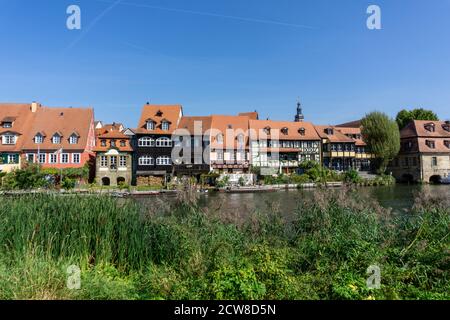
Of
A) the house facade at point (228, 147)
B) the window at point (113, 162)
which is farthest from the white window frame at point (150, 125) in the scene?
the house facade at point (228, 147)

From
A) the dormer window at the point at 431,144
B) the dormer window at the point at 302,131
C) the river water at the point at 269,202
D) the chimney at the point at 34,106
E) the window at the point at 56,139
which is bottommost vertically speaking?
the river water at the point at 269,202

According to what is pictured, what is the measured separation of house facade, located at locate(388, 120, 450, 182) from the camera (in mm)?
54875

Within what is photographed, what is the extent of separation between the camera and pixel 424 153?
5484 cm

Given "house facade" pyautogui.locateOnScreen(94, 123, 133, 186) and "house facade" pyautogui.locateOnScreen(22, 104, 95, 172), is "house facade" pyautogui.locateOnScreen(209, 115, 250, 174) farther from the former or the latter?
"house facade" pyautogui.locateOnScreen(22, 104, 95, 172)

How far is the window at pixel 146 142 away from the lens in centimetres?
4503

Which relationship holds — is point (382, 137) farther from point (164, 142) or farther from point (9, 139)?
point (9, 139)

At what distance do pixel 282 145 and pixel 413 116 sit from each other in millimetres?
35016

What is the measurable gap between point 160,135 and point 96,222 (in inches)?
1577

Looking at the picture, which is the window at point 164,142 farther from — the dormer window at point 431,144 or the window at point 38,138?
the dormer window at point 431,144

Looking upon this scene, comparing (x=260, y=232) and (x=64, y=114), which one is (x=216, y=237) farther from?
(x=64, y=114)

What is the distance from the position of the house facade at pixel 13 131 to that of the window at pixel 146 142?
15692mm

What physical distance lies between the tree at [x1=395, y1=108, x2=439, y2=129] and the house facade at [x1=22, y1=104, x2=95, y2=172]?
6348 centimetres

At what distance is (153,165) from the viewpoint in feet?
148
